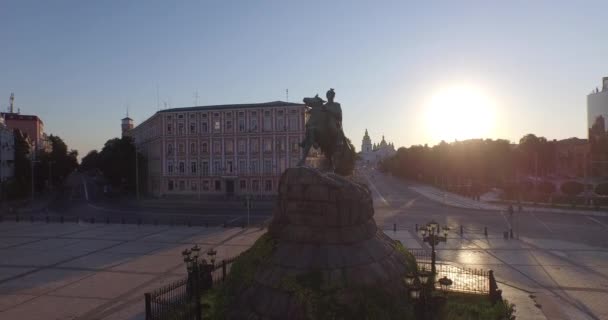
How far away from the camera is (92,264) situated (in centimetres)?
2025

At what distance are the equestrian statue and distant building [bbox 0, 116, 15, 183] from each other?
6209 centimetres

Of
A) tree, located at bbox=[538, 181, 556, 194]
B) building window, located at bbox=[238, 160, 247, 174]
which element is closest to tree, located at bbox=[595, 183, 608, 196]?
tree, located at bbox=[538, 181, 556, 194]

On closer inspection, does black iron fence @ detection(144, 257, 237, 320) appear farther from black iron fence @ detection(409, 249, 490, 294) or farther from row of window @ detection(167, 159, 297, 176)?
row of window @ detection(167, 159, 297, 176)

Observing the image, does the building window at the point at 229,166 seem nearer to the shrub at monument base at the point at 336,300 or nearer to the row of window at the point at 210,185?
the row of window at the point at 210,185

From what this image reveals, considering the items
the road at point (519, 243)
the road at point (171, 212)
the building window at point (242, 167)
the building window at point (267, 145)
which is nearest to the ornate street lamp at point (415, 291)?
the road at point (519, 243)

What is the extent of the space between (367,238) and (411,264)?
2.18 meters

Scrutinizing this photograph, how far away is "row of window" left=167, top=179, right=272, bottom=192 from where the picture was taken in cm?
5491

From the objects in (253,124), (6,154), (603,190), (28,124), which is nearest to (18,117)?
(28,124)

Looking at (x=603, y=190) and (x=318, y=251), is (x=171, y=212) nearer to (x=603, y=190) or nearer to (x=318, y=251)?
(x=318, y=251)

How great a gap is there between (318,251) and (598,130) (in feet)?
325

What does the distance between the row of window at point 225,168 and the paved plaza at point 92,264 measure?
23.2 metres

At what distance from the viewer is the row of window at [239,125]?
54.1 metres

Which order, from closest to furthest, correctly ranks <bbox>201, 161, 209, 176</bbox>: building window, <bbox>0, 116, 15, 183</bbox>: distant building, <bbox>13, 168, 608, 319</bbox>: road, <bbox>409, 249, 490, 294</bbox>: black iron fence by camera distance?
<bbox>409, 249, 490, 294</bbox>: black iron fence, <bbox>13, 168, 608, 319</bbox>: road, <bbox>0, 116, 15, 183</bbox>: distant building, <bbox>201, 161, 209, 176</bbox>: building window

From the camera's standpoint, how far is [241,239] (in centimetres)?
2627
